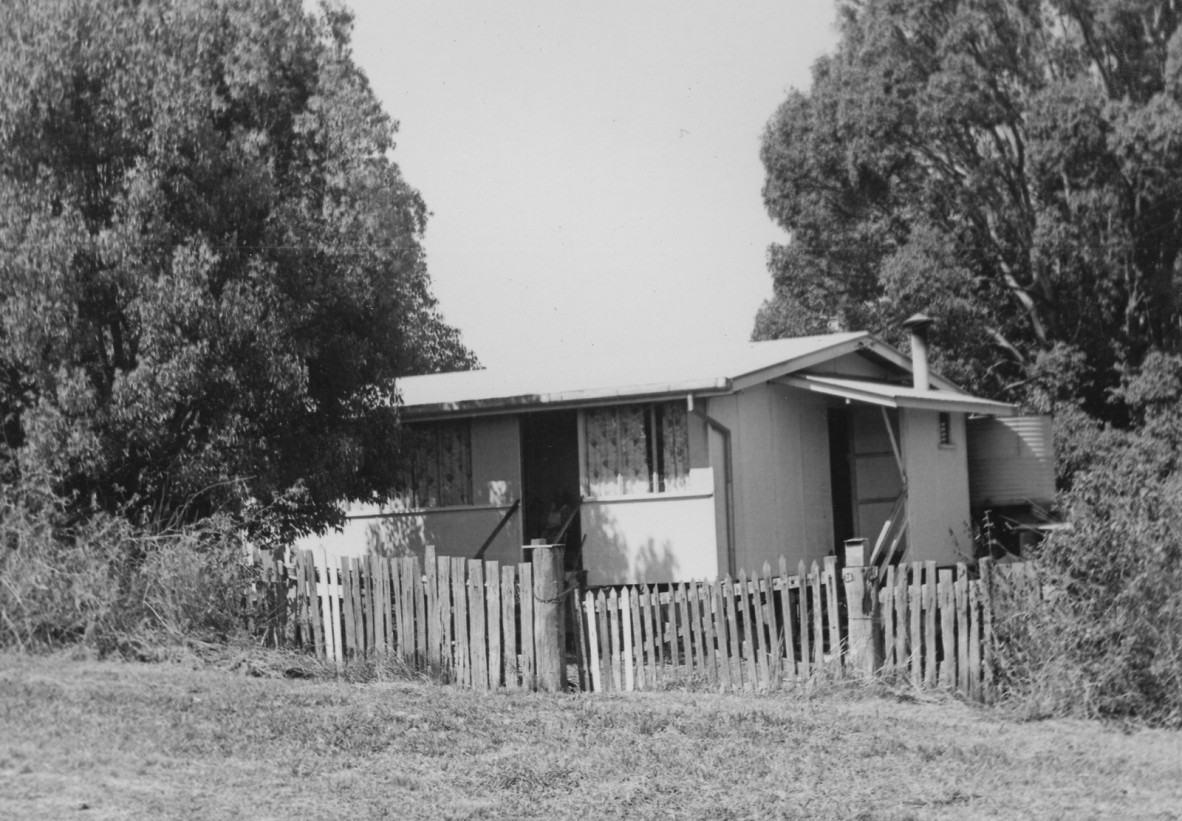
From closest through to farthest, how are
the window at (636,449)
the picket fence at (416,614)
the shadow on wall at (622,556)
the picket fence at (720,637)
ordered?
1. the picket fence at (720,637)
2. the picket fence at (416,614)
3. the shadow on wall at (622,556)
4. the window at (636,449)

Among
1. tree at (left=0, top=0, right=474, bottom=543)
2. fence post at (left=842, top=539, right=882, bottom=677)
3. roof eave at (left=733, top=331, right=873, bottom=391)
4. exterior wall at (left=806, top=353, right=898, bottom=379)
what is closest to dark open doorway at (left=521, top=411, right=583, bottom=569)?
roof eave at (left=733, top=331, right=873, bottom=391)

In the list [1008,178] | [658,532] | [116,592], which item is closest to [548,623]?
[116,592]

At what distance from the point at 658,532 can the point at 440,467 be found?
147 inches

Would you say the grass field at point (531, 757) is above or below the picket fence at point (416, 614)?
below

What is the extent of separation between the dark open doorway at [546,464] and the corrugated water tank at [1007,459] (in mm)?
6943

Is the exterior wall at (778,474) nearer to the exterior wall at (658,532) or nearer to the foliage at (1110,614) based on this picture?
the exterior wall at (658,532)

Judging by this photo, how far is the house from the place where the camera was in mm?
17938

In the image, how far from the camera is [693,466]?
58.7ft

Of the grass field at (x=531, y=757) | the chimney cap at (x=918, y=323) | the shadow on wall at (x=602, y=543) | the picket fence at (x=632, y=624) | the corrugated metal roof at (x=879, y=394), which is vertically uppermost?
the chimney cap at (x=918, y=323)

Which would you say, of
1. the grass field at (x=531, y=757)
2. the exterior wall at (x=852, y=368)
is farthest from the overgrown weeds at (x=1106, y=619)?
the exterior wall at (x=852, y=368)

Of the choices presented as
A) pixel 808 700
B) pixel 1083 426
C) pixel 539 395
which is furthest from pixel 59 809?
pixel 1083 426

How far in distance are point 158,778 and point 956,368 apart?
92.9 ft

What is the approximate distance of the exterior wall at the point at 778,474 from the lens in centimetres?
1819

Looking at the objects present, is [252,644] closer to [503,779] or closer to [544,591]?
[544,591]
